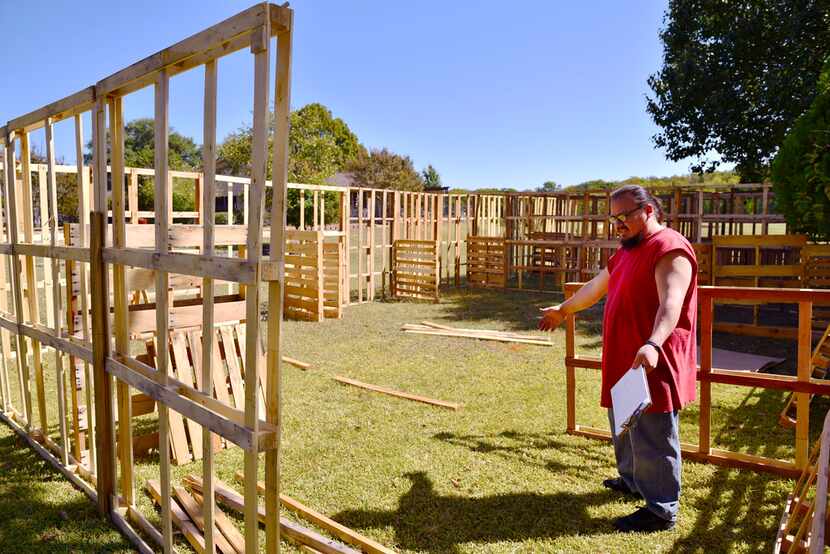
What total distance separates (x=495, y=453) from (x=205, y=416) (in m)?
3.11

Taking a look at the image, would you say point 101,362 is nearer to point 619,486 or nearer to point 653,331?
point 653,331

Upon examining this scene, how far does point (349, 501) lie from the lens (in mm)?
4336

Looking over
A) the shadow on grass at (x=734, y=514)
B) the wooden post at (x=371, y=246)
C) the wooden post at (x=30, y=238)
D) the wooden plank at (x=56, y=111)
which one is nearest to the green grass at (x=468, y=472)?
the shadow on grass at (x=734, y=514)

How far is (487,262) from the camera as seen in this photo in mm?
18297

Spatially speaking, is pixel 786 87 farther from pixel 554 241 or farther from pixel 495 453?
pixel 495 453

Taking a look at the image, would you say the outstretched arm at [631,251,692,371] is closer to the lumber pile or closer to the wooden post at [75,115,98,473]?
the wooden post at [75,115,98,473]

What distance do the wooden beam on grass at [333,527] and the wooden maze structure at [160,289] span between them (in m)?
0.38

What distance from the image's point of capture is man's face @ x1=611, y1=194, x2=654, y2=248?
12.1ft

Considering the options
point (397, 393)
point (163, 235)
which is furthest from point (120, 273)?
point (397, 393)

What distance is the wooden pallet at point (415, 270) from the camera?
1524 centimetres

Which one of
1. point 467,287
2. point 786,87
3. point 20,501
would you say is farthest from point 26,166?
point 786,87

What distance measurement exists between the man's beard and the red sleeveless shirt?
3 cm

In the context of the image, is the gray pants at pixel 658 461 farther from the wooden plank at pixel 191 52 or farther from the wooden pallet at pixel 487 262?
the wooden pallet at pixel 487 262

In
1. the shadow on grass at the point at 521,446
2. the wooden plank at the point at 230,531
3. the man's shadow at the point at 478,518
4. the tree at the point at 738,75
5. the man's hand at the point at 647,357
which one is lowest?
the man's shadow at the point at 478,518
